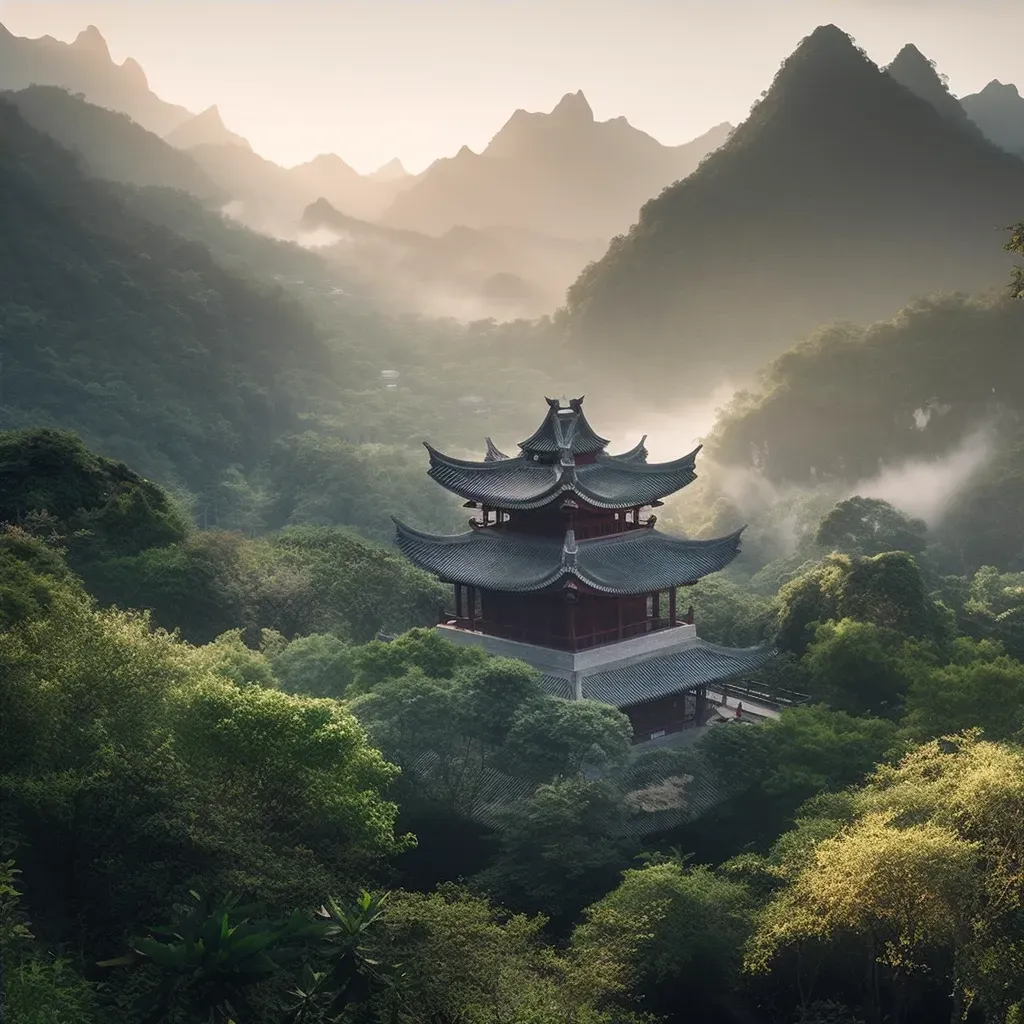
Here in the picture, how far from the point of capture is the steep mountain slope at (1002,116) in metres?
130

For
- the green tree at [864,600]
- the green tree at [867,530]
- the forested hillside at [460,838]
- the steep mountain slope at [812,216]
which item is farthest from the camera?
the steep mountain slope at [812,216]

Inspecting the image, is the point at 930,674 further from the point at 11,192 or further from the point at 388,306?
the point at 388,306

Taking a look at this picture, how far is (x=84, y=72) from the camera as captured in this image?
14900 cm

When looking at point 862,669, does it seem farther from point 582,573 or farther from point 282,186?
point 282,186

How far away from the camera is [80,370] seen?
8362 centimetres

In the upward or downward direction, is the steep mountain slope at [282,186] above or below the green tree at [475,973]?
above

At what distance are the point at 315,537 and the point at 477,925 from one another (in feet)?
77.5

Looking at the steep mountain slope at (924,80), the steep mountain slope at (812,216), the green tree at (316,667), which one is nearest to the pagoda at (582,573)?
the green tree at (316,667)

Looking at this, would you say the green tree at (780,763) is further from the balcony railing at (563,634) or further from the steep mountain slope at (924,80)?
the steep mountain slope at (924,80)

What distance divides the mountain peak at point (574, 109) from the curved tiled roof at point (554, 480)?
472 feet

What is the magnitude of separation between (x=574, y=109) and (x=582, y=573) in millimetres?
149418

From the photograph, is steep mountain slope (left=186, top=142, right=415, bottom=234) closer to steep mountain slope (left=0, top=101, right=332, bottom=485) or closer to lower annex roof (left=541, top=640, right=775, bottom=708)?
steep mountain slope (left=0, top=101, right=332, bottom=485)

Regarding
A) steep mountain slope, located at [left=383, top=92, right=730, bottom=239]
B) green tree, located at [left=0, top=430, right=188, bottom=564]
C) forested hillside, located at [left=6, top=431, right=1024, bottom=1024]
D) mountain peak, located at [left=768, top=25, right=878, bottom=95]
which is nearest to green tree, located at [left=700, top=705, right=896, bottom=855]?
forested hillside, located at [left=6, top=431, right=1024, bottom=1024]

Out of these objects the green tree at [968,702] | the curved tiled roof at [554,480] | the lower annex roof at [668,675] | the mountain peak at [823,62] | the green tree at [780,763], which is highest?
the mountain peak at [823,62]
